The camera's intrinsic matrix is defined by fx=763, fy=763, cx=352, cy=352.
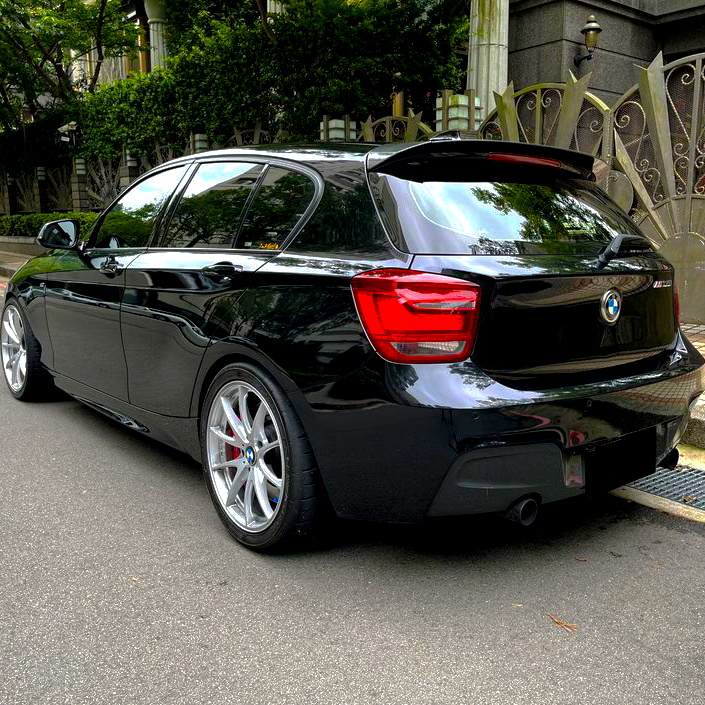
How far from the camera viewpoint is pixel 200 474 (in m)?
4.13

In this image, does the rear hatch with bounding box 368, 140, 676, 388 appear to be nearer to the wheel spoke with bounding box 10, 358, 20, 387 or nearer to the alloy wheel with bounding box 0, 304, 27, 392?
the alloy wheel with bounding box 0, 304, 27, 392

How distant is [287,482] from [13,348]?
142 inches

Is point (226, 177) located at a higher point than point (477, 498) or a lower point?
higher

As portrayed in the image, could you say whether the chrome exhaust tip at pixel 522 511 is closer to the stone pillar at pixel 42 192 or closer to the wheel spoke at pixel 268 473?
the wheel spoke at pixel 268 473

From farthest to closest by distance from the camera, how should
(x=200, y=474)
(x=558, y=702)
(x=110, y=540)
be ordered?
(x=200, y=474) < (x=110, y=540) < (x=558, y=702)

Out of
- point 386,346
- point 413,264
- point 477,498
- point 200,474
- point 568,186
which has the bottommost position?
point 200,474

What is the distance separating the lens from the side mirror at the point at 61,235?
4.66 m

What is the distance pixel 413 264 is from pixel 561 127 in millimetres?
5881

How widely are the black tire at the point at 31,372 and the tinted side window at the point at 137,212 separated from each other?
1.12 meters

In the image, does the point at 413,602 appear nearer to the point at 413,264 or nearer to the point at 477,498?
the point at 477,498

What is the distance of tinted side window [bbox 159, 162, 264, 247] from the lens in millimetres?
3496

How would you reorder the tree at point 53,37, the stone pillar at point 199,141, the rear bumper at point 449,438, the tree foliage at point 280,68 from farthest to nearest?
the tree at point 53,37
the stone pillar at point 199,141
the tree foliage at point 280,68
the rear bumper at point 449,438

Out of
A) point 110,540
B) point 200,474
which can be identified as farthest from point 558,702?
point 200,474

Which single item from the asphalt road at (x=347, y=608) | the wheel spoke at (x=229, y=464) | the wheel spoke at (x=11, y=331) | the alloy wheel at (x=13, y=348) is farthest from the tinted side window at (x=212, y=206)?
the wheel spoke at (x=11, y=331)
